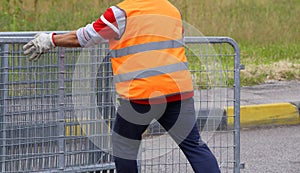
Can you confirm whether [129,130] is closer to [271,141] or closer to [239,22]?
[271,141]

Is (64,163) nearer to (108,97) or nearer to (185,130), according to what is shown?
(108,97)

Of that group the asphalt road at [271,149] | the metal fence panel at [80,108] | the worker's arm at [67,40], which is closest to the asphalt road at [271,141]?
the asphalt road at [271,149]

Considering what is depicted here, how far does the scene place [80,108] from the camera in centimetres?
546

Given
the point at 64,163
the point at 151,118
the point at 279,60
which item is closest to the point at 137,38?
the point at 151,118

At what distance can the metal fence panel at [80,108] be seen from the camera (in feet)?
17.3

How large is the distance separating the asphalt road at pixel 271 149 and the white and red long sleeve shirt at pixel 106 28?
2.78 meters

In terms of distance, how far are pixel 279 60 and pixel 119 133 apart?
725 cm

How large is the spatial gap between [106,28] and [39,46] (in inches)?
18.2

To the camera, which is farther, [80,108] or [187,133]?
[80,108]

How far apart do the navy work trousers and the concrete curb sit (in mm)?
4106

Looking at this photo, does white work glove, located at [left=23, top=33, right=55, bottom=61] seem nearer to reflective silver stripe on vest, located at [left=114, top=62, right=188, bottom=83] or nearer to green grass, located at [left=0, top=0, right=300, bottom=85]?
reflective silver stripe on vest, located at [left=114, top=62, right=188, bottom=83]

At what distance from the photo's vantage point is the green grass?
36.8 ft

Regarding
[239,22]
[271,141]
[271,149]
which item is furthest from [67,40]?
[239,22]

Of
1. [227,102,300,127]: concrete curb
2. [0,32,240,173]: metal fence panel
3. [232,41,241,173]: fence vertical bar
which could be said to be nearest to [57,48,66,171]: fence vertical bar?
[0,32,240,173]: metal fence panel
